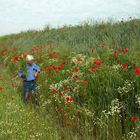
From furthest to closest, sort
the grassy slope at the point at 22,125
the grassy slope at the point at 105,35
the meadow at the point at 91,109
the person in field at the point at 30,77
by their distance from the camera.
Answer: the grassy slope at the point at 105,35
the person in field at the point at 30,77
the grassy slope at the point at 22,125
the meadow at the point at 91,109

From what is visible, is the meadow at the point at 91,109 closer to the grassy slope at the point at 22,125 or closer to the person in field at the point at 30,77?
the grassy slope at the point at 22,125

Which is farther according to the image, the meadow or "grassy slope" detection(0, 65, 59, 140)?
"grassy slope" detection(0, 65, 59, 140)

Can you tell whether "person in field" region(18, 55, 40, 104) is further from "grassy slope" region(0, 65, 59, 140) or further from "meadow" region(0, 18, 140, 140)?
"meadow" region(0, 18, 140, 140)

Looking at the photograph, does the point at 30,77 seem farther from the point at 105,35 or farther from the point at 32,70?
the point at 105,35

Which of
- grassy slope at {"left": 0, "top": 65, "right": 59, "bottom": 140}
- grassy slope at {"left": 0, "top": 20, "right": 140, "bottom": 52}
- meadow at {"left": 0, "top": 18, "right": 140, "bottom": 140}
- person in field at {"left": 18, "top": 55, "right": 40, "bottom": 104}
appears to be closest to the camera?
meadow at {"left": 0, "top": 18, "right": 140, "bottom": 140}

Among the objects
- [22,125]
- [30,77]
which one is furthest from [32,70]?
[22,125]

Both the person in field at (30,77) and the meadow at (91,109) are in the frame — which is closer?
the meadow at (91,109)

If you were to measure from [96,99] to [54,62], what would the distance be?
12.0ft

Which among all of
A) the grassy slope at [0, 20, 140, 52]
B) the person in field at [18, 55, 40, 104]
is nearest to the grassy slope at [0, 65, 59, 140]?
the person in field at [18, 55, 40, 104]

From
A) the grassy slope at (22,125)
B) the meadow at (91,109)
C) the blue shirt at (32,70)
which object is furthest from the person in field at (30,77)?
the meadow at (91,109)

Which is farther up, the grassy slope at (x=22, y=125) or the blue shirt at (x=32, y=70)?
the blue shirt at (x=32, y=70)

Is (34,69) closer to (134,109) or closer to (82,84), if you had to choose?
(82,84)

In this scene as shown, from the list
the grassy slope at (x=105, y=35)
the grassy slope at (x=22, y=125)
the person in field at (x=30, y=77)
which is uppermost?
the grassy slope at (x=105, y=35)

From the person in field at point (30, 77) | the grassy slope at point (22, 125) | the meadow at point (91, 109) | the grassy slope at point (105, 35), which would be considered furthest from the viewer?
the grassy slope at point (105, 35)
